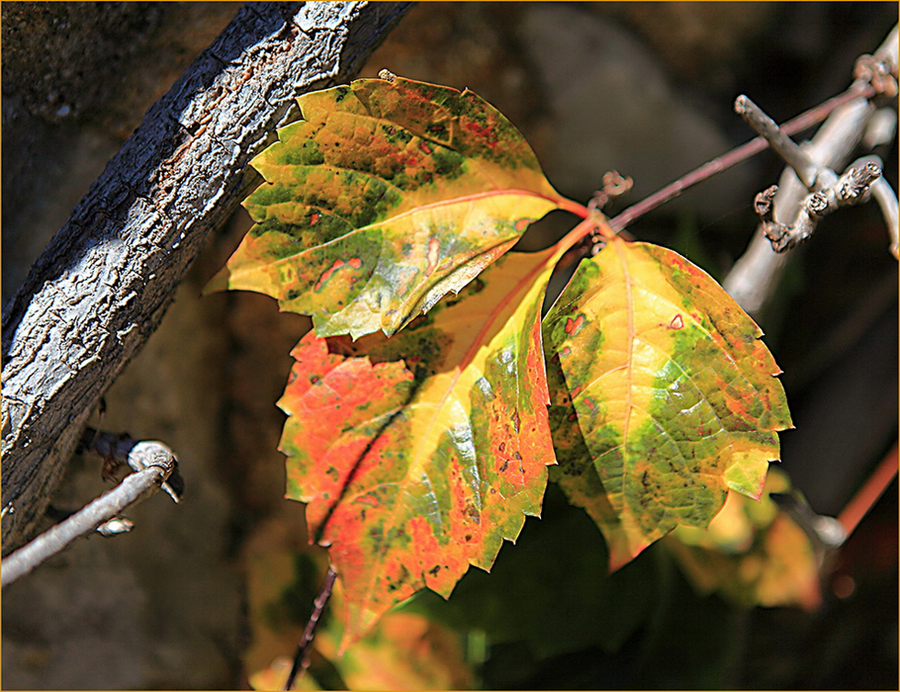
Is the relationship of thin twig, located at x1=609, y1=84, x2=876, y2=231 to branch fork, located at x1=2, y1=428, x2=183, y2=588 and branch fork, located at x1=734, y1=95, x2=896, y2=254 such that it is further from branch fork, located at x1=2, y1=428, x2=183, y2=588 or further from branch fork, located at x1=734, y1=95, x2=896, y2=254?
branch fork, located at x1=2, y1=428, x2=183, y2=588

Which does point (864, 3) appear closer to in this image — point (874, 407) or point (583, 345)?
point (874, 407)

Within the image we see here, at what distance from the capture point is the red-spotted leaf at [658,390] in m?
0.46

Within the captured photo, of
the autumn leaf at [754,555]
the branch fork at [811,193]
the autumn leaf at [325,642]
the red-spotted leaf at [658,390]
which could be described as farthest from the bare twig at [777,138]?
the autumn leaf at [325,642]

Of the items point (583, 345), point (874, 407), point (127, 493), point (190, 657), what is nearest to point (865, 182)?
point (583, 345)

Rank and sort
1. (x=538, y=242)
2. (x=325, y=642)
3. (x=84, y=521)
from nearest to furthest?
(x=84, y=521) < (x=325, y=642) < (x=538, y=242)

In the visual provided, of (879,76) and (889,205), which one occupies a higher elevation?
(879,76)

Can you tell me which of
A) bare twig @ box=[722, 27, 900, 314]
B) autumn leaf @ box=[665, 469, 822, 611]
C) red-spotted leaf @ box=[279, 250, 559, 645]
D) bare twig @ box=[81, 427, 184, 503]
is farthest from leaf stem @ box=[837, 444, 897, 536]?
bare twig @ box=[81, 427, 184, 503]

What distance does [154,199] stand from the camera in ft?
1.55

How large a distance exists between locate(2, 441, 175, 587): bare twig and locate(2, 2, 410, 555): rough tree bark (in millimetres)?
82

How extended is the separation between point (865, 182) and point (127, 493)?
597mm

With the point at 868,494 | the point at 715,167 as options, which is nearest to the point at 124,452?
the point at 715,167

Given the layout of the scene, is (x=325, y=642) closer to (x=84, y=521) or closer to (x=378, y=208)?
(x=84, y=521)

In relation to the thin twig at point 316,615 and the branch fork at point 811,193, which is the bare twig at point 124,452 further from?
the branch fork at point 811,193

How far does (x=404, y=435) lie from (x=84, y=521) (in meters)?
0.24
